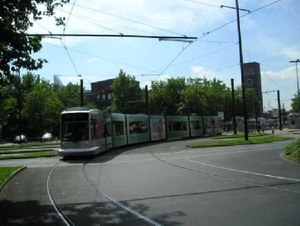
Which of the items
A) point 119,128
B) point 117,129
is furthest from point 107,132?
point 119,128

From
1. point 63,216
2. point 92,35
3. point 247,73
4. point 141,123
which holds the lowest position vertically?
point 63,216

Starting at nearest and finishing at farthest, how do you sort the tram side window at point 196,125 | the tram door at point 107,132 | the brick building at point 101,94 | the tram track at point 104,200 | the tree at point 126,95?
the tram track at point 104,200
the tram door at point 107,132
the tram side window at point 196,125
the tree at point 126,95
the brick building at point 101,94

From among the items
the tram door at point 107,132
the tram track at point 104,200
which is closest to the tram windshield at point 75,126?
the tram door at point 107,132

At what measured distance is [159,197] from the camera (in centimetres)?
1041

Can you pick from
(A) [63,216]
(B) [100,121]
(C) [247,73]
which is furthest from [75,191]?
(C) [247,73]

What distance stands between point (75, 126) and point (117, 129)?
10.3m

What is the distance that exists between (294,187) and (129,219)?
17.6 ft

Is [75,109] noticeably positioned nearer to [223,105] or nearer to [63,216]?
[63,216]

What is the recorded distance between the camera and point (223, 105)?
10338 centimetres

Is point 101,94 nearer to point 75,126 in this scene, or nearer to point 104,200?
point 75,126

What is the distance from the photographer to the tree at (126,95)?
90.9 meters

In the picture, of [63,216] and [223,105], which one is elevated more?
[223,105]

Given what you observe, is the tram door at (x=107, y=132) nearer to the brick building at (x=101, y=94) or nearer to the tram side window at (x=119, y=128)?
the tram side window at (x=119, y=128)

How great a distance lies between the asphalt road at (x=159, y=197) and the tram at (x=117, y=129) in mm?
8580
